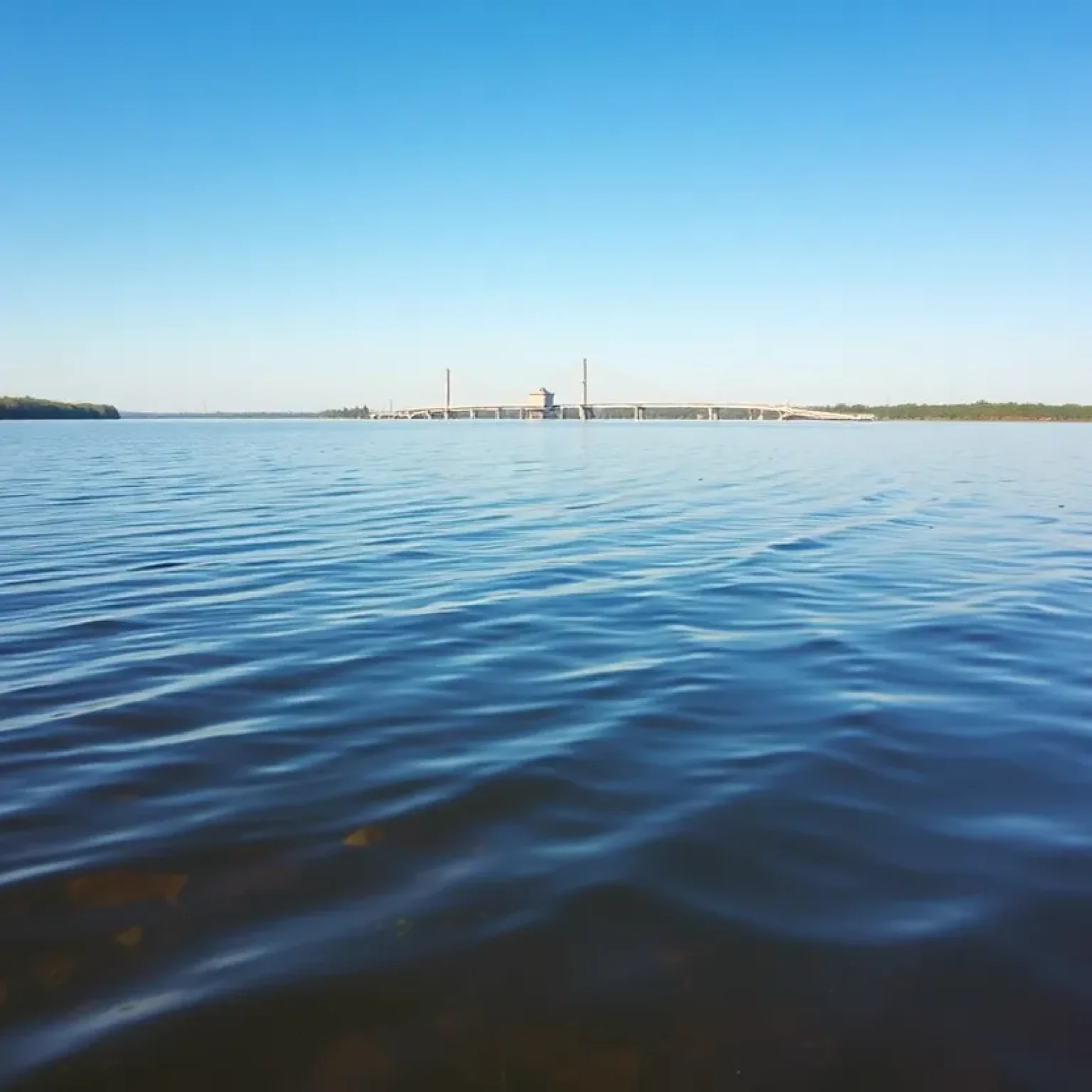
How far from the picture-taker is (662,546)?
14.6 m

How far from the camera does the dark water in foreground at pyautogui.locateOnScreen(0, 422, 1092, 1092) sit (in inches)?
121

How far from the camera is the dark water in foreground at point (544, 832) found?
3078 millimetres

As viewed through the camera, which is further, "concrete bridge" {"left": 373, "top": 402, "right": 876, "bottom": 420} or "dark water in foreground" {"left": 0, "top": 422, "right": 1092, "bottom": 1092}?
"concrete bridge" {"left": 373, "top": 402, "right": 876, "bottom": 420}

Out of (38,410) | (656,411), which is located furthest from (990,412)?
(38,410)

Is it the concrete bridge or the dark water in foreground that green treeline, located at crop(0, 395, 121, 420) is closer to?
the concrete bridge

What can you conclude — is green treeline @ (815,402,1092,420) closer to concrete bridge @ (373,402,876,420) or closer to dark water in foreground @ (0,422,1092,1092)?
concrete bridge @ (373,402,876,420)

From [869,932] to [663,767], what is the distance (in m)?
1.83

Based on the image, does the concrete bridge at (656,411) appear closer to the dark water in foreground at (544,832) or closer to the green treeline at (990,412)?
the green treeline at (990,412)

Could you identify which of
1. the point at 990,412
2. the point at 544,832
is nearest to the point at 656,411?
the point at 990,412

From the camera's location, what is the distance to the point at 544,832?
4551 millimetres

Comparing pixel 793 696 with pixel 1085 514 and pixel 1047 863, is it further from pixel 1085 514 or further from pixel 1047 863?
pixel 1085 514

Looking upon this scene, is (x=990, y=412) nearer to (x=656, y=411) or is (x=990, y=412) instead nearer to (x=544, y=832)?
(x=656, y=411)

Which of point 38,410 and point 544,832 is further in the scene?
point 38,410

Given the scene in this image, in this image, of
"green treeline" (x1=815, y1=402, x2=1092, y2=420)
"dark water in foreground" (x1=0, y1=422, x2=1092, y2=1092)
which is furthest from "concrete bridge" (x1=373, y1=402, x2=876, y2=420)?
"dark water in foreground" (x1=0, y1=422, x2=1092, y2=1092)
